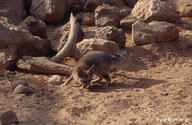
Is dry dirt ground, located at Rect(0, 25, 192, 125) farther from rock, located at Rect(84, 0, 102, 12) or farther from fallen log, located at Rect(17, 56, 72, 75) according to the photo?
rock, located at Rect(84, 0, 102, 12)

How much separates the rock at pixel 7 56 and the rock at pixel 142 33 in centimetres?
317

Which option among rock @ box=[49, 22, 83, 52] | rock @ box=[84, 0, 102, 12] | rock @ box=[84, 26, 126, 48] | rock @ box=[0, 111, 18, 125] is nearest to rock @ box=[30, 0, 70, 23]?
rock @ box=[84, 0, 102, 12]

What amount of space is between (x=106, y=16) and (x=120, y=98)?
3.92 m

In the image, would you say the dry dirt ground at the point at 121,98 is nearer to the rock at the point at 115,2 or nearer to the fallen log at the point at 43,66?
the fallen log at the point at 43,66

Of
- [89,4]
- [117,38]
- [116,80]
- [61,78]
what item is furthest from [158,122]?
[89,4]

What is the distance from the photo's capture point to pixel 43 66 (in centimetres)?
737

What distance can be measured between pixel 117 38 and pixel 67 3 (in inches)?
126

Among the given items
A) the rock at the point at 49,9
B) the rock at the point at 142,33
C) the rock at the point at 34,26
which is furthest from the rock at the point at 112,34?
the rock at the point at 49,9

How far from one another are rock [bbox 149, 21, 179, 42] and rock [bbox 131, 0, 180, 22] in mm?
674

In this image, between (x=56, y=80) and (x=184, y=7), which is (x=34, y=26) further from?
(x=184, y=7)

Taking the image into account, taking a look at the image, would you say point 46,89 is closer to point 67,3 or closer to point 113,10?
point 113,10

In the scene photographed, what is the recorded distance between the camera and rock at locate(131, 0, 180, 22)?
8984mm

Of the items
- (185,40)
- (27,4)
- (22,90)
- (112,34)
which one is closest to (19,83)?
(22,90)

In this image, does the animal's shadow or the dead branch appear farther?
the dead branch
